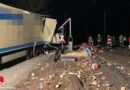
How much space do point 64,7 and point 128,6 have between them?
10.7 metres

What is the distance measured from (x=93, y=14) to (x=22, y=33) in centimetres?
2406

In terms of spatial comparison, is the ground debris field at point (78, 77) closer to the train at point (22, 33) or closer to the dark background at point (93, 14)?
the train at point (22, 33)

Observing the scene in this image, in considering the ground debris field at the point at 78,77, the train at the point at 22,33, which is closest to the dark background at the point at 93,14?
the train at the point at 22,33

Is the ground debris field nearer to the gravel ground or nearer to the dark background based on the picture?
the gravel ground

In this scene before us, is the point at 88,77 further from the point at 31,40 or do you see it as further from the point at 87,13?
the point at 87,13

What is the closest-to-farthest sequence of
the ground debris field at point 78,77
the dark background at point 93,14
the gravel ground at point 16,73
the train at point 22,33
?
the ground debris field at point 78,77, the gravel ground at point 16,73, the train at point 22,33, the dark background at point 93,14

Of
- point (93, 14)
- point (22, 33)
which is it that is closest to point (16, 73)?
point (22, 33)

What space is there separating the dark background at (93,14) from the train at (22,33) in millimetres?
14423

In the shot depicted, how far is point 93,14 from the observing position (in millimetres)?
34469

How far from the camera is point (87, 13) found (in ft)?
113

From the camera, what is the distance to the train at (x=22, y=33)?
9.95m

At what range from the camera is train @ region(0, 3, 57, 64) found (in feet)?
32.6

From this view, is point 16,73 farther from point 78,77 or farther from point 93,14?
point 93,14

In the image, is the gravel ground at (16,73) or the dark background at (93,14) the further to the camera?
the dark background at (93,14)
